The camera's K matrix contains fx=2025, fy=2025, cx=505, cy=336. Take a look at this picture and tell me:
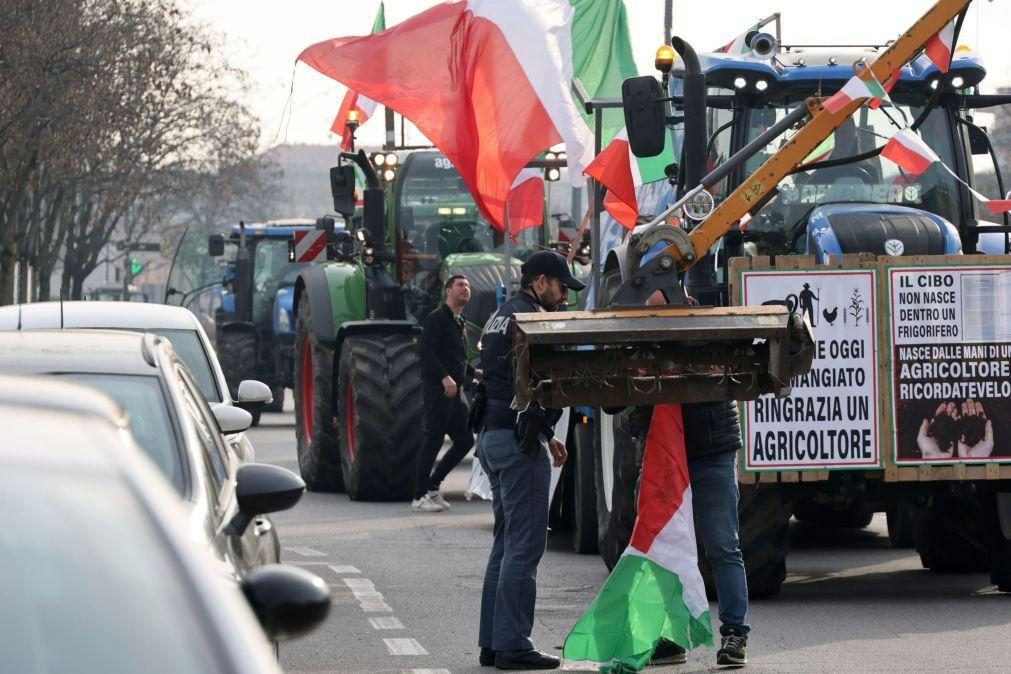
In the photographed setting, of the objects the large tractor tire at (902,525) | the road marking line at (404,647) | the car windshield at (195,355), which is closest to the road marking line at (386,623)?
the road marking line at (404,647)

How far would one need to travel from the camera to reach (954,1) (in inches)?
413

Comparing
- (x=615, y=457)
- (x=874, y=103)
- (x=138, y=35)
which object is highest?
(x=138, y=35)

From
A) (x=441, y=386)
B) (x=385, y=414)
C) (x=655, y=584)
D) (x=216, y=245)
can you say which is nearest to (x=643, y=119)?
(x=655, y=584)

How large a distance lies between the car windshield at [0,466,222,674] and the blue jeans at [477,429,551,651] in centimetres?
562

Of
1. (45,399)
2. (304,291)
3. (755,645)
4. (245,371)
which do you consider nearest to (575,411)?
(755,645)

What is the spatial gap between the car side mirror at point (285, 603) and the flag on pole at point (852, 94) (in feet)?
22.4

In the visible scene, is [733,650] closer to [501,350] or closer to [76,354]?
[501,350]

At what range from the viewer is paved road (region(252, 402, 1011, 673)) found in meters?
9.16

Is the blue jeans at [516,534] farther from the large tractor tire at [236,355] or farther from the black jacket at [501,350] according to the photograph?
the large tractor tire at [236,355]

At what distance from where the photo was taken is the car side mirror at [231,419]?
983 centimetres

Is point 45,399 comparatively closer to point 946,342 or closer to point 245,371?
point 946,342

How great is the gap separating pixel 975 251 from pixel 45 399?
29.7ft

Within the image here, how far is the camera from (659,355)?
8.88 metres

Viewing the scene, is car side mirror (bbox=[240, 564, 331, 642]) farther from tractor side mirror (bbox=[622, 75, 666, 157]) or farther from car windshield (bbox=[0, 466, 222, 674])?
tractor side mirror (bbox=[622, 75, 666, 157])
